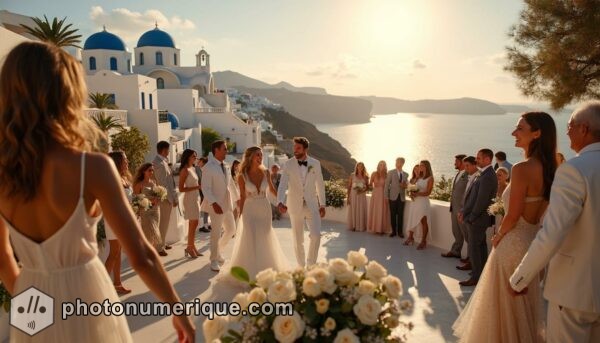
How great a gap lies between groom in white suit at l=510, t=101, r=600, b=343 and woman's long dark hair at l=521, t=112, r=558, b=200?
66 cm

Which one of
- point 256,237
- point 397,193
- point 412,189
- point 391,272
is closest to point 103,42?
point 397,193

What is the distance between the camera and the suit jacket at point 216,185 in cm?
799

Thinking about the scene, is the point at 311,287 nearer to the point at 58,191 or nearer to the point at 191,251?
the point at 58,191

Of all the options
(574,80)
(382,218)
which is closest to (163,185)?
(382,218)

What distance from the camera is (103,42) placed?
49812mm

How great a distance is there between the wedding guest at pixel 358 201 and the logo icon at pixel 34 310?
9337 millimetres

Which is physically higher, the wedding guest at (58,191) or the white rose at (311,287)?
the wedding guest at (58,191)

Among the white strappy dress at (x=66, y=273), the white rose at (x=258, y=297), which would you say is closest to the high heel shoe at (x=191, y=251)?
the white strappy dress at (x=66, y=273)

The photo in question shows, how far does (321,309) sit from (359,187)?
9148mm

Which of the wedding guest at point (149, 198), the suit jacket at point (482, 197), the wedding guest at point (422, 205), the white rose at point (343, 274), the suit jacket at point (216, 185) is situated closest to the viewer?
the white rose at point (343, 274)

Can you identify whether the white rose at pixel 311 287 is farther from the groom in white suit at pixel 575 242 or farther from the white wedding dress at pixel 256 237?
the white wedding dress at pixel 256 237

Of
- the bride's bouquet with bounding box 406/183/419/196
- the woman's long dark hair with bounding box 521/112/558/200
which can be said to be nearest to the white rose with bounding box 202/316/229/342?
the woman's long dark hair with bounding box 521/112/558/200

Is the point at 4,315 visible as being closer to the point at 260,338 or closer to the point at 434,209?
the point at 260,338

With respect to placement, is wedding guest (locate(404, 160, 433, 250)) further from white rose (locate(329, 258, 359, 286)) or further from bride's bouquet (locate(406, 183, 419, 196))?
white rose (locate(329, 258, 359, 286))
